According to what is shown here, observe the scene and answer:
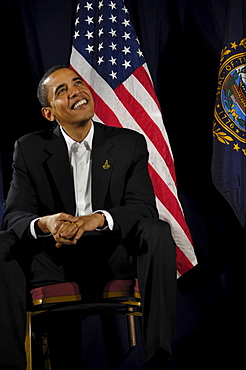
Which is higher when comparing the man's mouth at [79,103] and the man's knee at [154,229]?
the man's mouth at [79,103]

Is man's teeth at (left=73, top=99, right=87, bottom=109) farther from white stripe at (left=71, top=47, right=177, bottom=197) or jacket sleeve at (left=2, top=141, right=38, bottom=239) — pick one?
white stripe at (left=71, top=47, right=177, bottom=197)

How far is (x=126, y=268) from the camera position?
1.98 m

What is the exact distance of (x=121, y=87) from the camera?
2.82 metres

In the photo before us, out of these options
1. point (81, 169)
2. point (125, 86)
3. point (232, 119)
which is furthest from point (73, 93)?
point (232, 119)

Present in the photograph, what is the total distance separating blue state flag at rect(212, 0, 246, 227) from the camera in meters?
2.88

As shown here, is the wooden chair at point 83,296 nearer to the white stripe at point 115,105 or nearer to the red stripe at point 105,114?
the white stripe at point 115,105

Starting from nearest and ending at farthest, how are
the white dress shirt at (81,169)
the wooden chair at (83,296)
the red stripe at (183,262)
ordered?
the wooden chair at (83,296)
the white dress shirt at (81,169)
the red stripe at (183,262)

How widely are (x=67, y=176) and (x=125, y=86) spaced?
0.82m

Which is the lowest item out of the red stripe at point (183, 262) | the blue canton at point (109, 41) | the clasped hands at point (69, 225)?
the red stripe at point (183, 262)

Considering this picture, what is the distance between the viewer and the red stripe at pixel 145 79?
9.22ft

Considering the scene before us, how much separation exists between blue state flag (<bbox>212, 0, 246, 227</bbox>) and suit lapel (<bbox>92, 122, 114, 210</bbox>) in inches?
34.4

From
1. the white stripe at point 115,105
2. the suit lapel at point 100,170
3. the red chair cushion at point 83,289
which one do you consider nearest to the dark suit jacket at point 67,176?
the suit lapel at point 100,170

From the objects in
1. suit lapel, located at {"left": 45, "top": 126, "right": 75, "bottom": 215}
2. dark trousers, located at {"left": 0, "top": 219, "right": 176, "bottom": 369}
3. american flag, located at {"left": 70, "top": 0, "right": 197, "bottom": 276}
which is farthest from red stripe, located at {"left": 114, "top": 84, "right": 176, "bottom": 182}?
dark trousers, located at {"left": 0, "top": 219, "right": 176, "bottom": 369}

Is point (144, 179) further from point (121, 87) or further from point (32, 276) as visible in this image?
point (121, 87)
